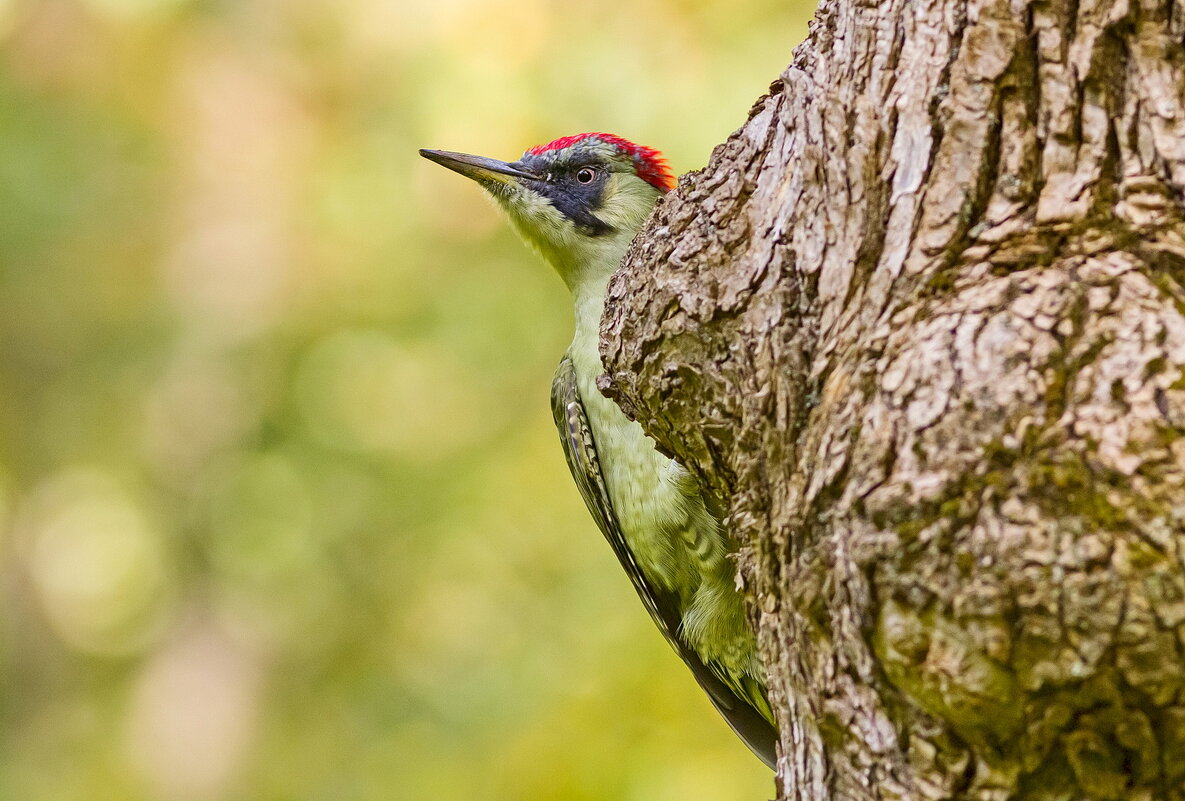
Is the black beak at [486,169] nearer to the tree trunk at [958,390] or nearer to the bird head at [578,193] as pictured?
the bird head at [578,193]

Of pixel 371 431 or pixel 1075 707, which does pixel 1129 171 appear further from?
pixel 371 431

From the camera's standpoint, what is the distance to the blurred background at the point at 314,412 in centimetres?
614

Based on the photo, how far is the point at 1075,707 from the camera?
1.69 meters

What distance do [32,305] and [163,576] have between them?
6.17 ft

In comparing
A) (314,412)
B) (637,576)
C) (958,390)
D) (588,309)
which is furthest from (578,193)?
(314,412)

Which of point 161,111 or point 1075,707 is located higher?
point 161,111

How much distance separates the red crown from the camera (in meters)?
4.67

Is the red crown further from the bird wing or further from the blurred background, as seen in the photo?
the blurred background

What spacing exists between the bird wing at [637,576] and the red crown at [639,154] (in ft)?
2.61

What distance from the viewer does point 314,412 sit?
711 cm

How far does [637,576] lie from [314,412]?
3237mm

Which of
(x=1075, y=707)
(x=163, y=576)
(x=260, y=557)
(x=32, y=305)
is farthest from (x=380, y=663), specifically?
(x=1075, y=707)

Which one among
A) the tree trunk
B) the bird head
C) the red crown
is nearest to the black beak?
the bird head

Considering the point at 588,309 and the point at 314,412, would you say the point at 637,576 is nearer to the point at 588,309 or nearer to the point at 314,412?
the point at 588,309
